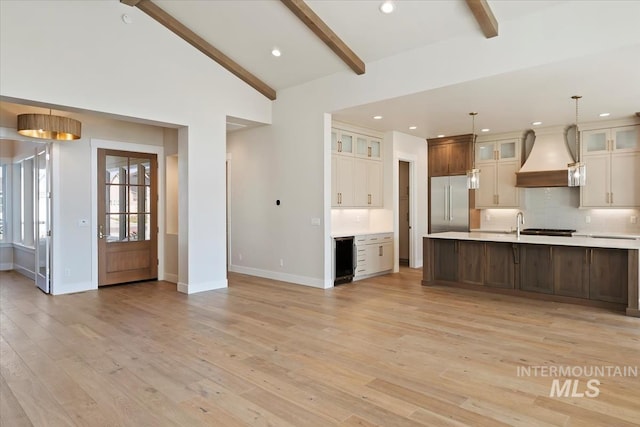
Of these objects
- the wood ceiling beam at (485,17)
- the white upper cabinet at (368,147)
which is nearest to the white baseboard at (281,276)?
the white upper cabinet at (368,147)

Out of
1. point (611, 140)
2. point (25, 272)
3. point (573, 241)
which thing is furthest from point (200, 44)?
point (611, 140)

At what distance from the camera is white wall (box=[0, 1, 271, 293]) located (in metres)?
4.66

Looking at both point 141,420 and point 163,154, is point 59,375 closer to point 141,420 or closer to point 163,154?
point 141,420

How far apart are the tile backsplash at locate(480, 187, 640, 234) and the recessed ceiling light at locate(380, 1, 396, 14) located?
5.20 m

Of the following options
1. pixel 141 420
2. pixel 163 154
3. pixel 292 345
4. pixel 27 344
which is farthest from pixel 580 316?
pixel 163 154

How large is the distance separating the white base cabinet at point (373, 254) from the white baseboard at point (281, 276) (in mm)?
858

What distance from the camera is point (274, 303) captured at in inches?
216

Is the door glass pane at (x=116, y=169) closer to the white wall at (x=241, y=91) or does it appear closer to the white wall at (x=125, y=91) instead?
the white wall at (x=125, y=91)

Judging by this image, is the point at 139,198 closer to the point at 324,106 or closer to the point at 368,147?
the point at 324,106

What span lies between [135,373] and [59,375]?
593 mm

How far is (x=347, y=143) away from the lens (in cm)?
738

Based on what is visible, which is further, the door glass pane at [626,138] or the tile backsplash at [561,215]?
the tile backsplash at [561,215]

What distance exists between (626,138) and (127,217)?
8.82 meters

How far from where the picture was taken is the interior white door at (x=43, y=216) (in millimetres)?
6234
